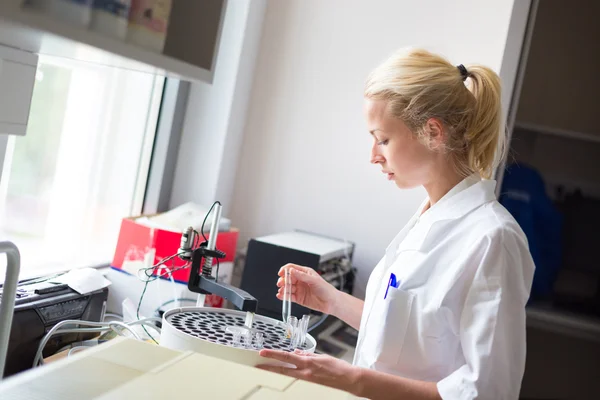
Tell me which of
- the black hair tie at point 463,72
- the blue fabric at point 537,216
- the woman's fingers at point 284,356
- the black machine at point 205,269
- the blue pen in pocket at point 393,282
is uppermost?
the black hair tie at point 463,72

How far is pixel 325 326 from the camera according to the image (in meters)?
2.07

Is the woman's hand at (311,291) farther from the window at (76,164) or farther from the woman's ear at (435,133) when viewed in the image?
the window at (76,164)

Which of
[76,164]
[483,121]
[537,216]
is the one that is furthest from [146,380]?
[537,216]

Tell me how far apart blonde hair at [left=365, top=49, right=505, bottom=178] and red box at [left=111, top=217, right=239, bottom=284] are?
76 cm

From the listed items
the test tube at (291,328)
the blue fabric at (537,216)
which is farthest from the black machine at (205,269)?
the blue fabric at (537,216)

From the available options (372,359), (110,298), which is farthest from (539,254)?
(110,298)

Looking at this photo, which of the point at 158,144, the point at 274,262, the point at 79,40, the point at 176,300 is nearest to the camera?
the point at 79,40

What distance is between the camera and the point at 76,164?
82.9 inches

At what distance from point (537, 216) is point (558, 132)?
0.28 meters

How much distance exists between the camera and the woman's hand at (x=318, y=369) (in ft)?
3.91

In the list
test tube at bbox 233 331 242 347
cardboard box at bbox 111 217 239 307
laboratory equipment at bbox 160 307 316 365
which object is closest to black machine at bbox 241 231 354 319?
cardboard box at bbox 111 217 239 307

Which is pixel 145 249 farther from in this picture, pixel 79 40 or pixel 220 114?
pixel 79 40

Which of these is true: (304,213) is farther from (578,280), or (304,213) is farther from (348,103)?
(578,280)

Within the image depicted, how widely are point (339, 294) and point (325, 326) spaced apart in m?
0.45
